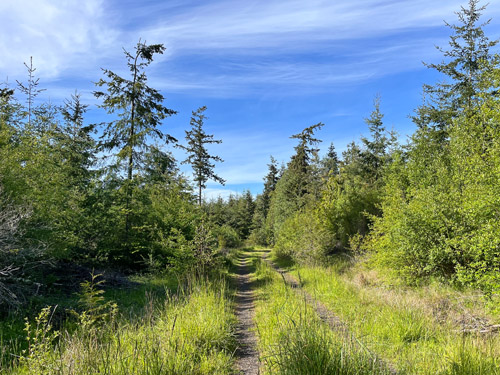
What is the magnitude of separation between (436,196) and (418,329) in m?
5.91

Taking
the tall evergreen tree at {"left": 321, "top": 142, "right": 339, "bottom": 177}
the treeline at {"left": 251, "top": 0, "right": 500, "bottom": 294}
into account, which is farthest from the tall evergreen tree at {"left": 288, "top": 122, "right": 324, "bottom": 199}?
the tall evergreen tree at {"left": 321, "top": 142, "right": 339, "bottom": 177}

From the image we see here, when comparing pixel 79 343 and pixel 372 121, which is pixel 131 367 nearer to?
pixel 79 343

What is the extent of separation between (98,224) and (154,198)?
4563 millimetres

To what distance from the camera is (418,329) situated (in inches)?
204

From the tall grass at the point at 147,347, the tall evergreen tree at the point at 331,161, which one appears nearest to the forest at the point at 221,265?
the tall grass at the point at 147,347

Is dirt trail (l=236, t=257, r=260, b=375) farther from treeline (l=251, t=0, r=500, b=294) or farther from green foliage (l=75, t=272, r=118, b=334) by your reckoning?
treeline (l=251, t=0, r=500, b=294)

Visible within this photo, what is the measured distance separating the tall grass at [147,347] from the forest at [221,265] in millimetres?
36

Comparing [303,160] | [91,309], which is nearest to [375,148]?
[303,160]

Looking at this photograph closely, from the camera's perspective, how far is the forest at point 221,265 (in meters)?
3.53

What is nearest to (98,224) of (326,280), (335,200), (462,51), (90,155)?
(90,155)

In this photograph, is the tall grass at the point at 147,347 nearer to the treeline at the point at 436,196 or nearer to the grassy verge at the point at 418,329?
the grassy verge at the point at 418,329

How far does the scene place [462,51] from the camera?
15680 mm

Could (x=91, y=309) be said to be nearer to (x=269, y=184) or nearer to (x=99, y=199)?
(x=99, y=199)

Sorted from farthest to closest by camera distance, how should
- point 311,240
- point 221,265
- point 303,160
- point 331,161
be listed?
point 331,161 → point 303,160 → point 311,240 → point 221,265
